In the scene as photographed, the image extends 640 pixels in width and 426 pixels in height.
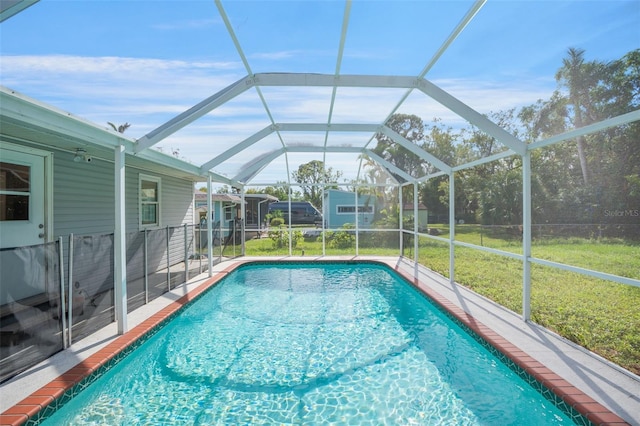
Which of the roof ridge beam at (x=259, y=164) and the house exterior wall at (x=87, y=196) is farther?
the roof ridge beam at (x=259, y=164)

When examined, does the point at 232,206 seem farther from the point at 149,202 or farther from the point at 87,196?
the point at 87,196

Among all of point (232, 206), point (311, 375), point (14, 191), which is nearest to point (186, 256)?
point (14, 191)

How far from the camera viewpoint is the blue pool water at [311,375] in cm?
280

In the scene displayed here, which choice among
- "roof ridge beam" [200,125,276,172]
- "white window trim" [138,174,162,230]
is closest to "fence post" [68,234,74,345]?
"roof ridge beam" [200,125,276,172]

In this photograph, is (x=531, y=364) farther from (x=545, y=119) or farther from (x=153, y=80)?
(x=545, y=119)

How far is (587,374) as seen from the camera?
2.88 metres

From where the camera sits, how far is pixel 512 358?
3279 millimetres

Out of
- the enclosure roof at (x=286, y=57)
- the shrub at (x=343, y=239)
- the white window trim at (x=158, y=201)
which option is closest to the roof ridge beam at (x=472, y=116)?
the enclosure roof at (x=286, y=57)

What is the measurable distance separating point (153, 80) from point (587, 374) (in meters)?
5.54

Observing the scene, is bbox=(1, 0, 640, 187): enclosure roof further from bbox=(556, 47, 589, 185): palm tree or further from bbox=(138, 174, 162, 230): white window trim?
bbox=(138, 174, 162, 230): white window trim

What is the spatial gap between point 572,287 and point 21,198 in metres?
9.59

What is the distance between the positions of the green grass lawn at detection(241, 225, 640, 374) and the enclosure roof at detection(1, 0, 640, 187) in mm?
2329

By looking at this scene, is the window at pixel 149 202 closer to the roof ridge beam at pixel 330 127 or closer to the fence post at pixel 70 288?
the roof ridge beam at pixel 330 127

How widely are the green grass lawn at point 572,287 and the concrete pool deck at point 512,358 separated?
449 millimetres
